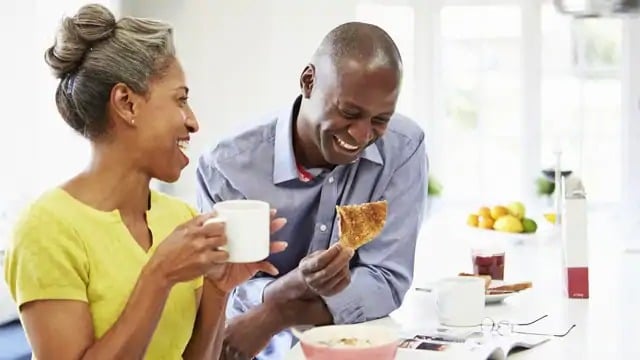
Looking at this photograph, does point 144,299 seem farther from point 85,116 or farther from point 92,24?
point 92,24

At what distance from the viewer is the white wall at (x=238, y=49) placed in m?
4.88

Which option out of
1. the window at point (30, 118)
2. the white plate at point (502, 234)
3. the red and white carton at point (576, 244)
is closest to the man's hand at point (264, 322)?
the red and white carton at point (576, 244)

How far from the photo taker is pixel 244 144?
82.7 inches

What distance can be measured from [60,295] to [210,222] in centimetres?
26

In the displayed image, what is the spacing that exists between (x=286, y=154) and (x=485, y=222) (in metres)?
1.49

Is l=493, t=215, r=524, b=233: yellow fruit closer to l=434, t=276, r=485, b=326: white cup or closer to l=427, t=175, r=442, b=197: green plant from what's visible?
l=434, t=276, r=485, b=326: white cup

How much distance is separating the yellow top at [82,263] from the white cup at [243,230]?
224 mm

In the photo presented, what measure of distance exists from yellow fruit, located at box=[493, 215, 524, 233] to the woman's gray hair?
2029 millimetres

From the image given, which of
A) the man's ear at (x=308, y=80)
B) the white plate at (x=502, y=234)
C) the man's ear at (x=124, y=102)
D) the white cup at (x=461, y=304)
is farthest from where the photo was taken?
the white plate at (x=502, y=234)

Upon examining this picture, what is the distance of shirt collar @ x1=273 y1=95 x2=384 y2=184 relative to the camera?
2035 millimetres

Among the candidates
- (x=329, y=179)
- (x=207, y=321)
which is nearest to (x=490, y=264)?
(x=329, y=179)

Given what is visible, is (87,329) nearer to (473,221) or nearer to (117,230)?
(117,230)

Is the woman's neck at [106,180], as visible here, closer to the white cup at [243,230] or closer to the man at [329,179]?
the white cup at [243,230]

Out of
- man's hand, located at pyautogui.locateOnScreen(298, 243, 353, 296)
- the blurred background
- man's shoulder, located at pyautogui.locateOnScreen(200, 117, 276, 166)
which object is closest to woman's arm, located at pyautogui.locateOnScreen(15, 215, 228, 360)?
man's hand, located at pyautogui.locateOnScreen(298, 243, 353, 296)
